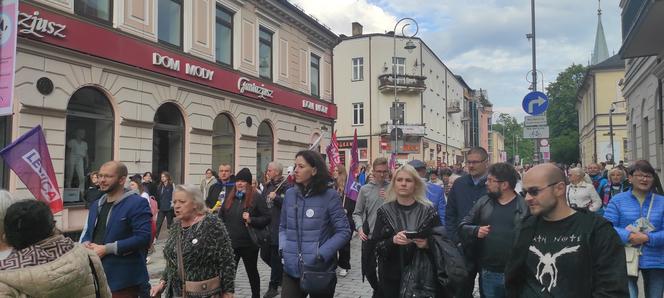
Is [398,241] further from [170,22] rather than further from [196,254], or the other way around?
[170,22]

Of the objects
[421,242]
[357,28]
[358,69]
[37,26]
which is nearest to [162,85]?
[37,26]

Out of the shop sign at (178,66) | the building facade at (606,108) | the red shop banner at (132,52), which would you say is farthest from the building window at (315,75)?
the building facade at (606,108)

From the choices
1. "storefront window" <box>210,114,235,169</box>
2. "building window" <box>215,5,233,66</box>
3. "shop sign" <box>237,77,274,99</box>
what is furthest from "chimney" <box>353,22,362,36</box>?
"storefront window" <box>210,114,235,169</box>

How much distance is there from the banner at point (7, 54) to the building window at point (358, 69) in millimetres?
38344

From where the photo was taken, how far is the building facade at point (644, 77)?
11101mm

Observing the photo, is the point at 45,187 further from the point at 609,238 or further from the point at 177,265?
the point at 609,238

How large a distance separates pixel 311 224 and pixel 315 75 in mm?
21153

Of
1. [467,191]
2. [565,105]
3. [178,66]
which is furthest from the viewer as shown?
[565,105]

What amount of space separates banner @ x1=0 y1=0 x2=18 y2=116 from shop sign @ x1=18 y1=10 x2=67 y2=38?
18.8 ft

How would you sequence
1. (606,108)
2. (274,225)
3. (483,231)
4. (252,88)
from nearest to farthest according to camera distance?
(483,231) < (274,225) < (252,88) < (606,108)

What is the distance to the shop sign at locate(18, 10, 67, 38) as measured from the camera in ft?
35.5

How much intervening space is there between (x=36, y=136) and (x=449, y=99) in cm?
5556

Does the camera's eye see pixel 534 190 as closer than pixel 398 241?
Yes

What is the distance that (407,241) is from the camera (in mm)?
3969
